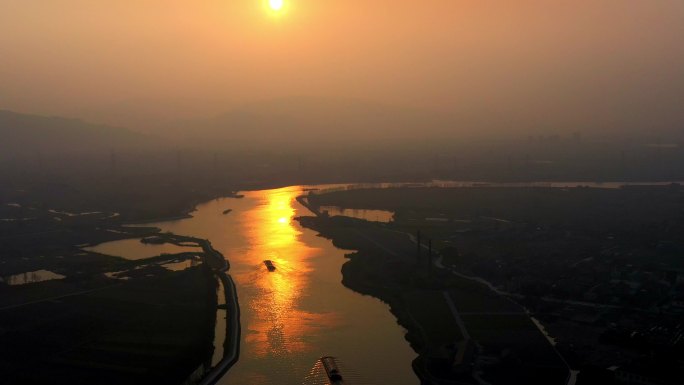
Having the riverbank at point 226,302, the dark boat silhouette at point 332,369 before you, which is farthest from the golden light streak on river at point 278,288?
the dark boat silhouette at point 332,369

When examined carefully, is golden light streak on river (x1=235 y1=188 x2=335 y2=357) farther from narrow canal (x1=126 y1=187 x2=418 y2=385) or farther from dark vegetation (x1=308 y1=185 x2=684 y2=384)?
dark vegetation (x1=308 y1=185 x2=684 y2=384)

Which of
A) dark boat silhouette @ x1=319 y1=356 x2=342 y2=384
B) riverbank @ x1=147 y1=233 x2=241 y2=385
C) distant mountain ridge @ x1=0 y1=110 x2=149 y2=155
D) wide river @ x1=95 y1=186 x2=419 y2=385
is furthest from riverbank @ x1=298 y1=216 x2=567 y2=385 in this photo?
distant mountain ridge @ x1=0 y1=110 x2=149 y2=155

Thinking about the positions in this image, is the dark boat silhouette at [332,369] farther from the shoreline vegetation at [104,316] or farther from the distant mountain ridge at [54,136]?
the distant mountain ridge at [54,136]

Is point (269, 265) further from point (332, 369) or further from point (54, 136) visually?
point (54, 136)

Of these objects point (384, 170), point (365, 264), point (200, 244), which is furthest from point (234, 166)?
point (365, 264)

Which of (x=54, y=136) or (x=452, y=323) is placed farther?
(x=54, y=136)

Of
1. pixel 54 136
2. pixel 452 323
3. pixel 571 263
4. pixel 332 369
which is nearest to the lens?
pixel 332 369

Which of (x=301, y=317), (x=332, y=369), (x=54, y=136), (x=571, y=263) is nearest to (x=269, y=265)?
(x=301, y=317)
